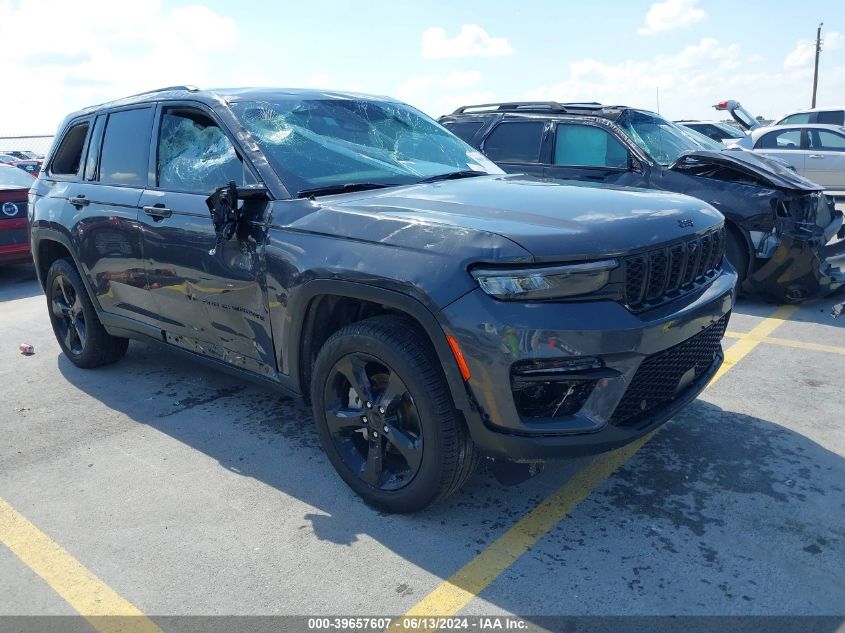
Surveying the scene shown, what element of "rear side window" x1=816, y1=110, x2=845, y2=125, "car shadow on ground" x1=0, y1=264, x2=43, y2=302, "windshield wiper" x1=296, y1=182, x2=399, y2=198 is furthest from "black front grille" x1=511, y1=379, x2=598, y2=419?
"rear side window" x1=816, y1=110, x2=845, y2=125

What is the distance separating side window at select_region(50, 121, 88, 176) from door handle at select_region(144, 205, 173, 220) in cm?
136

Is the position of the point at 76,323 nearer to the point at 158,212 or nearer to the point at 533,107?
the point at 158,212

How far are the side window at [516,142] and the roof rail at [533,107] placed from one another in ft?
0.81

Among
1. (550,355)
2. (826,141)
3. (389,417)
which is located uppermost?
(550,355)

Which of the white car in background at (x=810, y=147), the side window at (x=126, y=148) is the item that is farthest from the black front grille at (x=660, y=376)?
the white car in background at (x=810, y=147)

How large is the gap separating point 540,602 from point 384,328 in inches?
47.4

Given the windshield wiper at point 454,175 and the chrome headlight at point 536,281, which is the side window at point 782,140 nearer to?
the windshield wiper at point 454,175

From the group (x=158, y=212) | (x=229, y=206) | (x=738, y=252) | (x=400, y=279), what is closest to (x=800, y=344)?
(x=738, y=252)

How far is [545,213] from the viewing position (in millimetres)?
2902

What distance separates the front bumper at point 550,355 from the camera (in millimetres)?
2576

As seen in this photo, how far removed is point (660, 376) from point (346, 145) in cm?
201

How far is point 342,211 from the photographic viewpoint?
314cm

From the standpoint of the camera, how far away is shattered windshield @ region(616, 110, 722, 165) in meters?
7.10

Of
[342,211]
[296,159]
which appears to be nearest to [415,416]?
[342,211]
